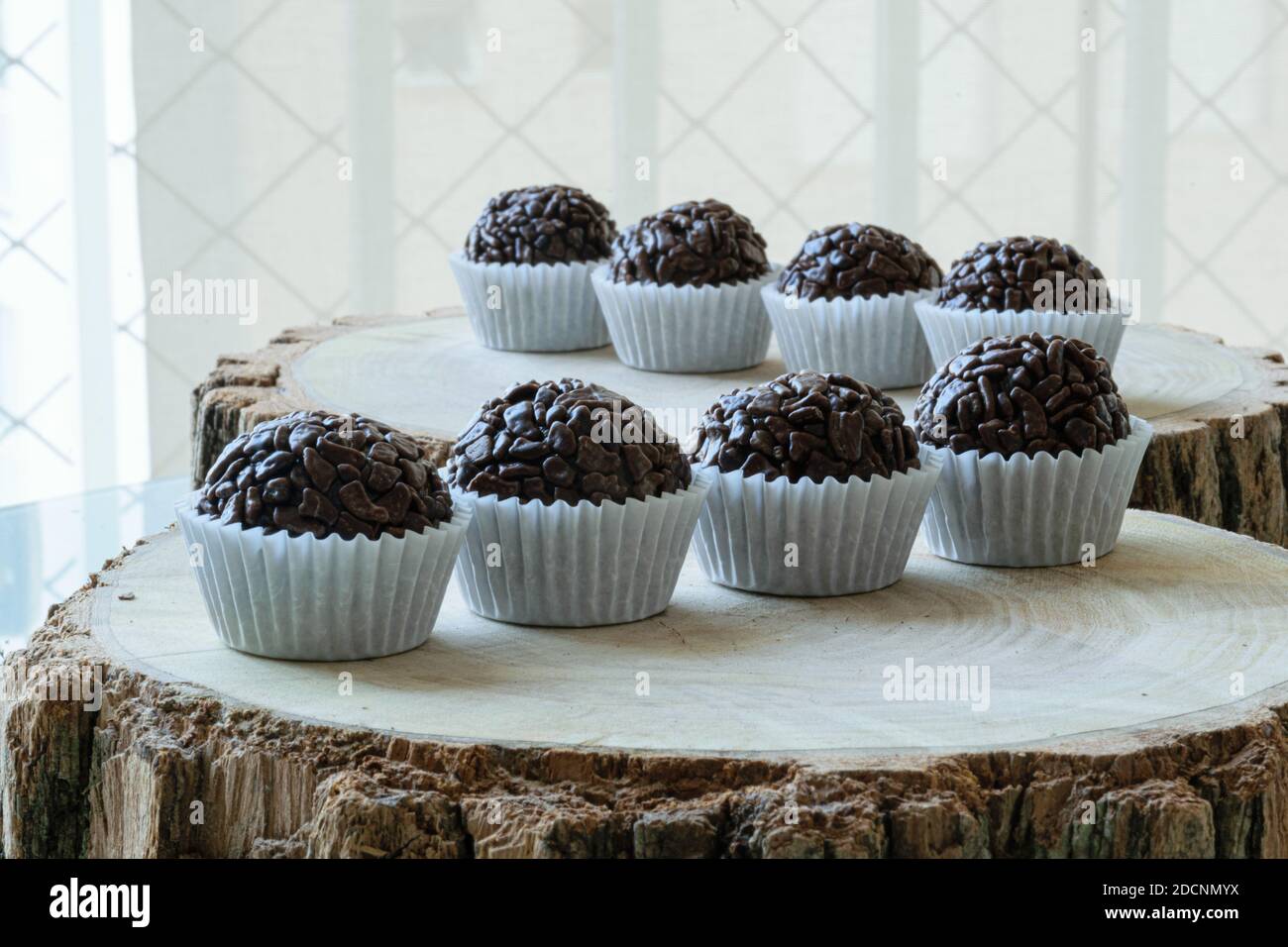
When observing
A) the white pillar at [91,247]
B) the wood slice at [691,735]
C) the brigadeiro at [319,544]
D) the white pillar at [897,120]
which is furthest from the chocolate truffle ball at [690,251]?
the white pillar at [91,247]

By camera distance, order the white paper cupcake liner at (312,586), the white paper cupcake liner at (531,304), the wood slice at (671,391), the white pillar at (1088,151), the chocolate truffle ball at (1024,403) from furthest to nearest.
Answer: the white pillar at (1088,151) < the white paper cupcake liner at (531,304) < the wood slice at (671,391) < the chocolate truffle ball at (1024,403) < the white paper cupcake liner at (312,586)

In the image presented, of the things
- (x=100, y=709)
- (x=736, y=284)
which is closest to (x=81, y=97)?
(x=736, y=284)

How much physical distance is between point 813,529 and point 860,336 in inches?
33.9

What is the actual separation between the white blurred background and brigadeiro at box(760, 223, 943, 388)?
148 cm

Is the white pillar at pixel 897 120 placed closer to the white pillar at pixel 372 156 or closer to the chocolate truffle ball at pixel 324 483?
the white pillar at pixel 372 156

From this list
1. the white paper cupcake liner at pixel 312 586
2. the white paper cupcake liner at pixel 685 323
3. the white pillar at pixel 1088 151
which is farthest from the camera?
the white pillar at pixel 1088 151

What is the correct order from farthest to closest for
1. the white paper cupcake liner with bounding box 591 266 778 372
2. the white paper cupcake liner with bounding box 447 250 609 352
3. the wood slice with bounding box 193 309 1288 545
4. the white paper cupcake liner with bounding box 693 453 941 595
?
the white paper cupcake liner with bounding box 447 250 609 352 < the white paper cupcake liner with bounding box 591 266 778 372 < the wood slice with bounding box 193 309 1288 545 < the white paper cupcake liner with bounding box 693 453 941 595

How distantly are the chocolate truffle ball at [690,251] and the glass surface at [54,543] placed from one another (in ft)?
2.49

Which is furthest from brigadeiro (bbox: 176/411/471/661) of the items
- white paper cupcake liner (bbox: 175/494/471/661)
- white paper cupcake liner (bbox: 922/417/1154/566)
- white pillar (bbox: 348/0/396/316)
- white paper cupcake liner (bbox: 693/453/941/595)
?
white pillar (bbox: 348/0/396/316)

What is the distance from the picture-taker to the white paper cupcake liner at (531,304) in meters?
2.55

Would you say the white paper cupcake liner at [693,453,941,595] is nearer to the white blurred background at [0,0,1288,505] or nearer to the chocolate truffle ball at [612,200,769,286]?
the chocolate truffle ball at [612,200,769,286]

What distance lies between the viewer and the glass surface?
2.41 metres

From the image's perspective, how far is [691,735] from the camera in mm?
1218
